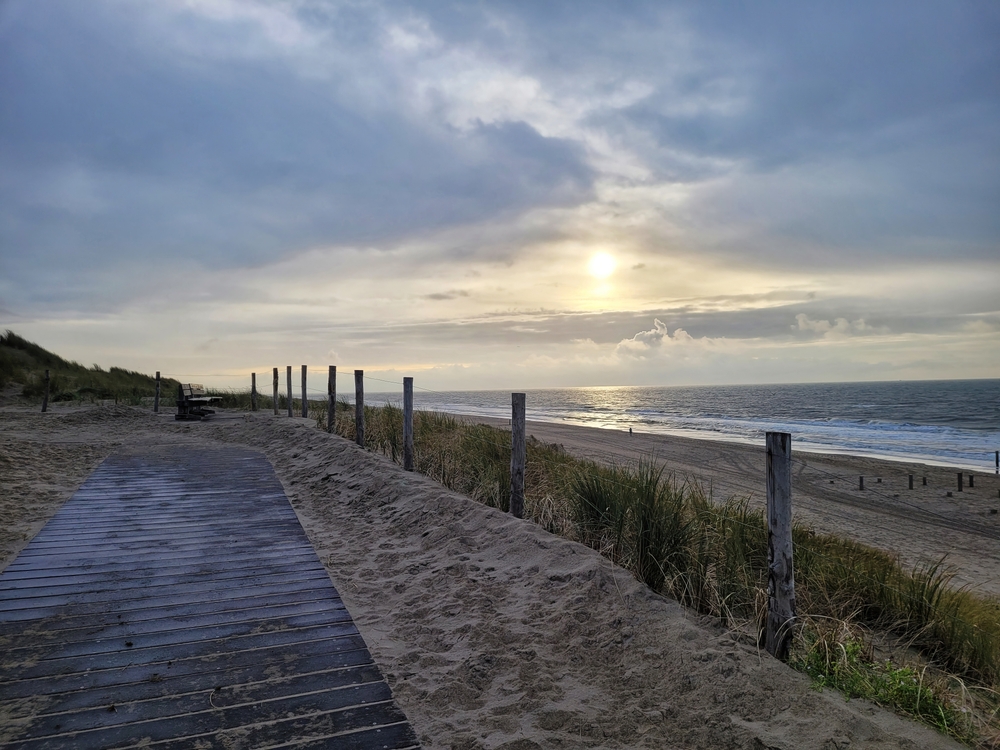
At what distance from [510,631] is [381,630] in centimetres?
88

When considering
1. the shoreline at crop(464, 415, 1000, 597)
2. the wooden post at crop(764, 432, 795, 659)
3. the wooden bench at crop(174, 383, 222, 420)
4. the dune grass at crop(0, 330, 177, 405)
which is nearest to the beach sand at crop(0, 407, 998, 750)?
the wooden post at crop(764, 432, 795, 659)

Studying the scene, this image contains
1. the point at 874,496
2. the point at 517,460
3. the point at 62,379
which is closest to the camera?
the point at 517,460

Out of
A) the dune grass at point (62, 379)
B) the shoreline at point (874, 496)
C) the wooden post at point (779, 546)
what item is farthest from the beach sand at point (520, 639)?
the dune grass at point (62, 379)

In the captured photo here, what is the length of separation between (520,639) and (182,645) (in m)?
2.11

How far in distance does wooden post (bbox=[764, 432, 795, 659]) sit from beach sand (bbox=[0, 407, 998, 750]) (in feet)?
0.60

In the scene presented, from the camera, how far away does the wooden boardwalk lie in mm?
2924

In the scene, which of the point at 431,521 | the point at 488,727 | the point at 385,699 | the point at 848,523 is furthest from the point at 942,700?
the point at 848,523

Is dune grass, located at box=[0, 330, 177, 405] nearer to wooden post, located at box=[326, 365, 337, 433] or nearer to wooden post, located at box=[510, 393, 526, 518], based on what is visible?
wooden post, located at box=[326, 365, 337, 433]

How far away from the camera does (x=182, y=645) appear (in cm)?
378

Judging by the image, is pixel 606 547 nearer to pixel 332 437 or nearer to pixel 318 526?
pixel 318 526

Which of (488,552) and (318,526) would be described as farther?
(318,526)

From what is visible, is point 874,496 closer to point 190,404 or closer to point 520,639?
point 520,639

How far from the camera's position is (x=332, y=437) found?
12062 millimetres

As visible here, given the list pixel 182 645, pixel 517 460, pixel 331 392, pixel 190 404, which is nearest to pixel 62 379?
pixel 190 404
